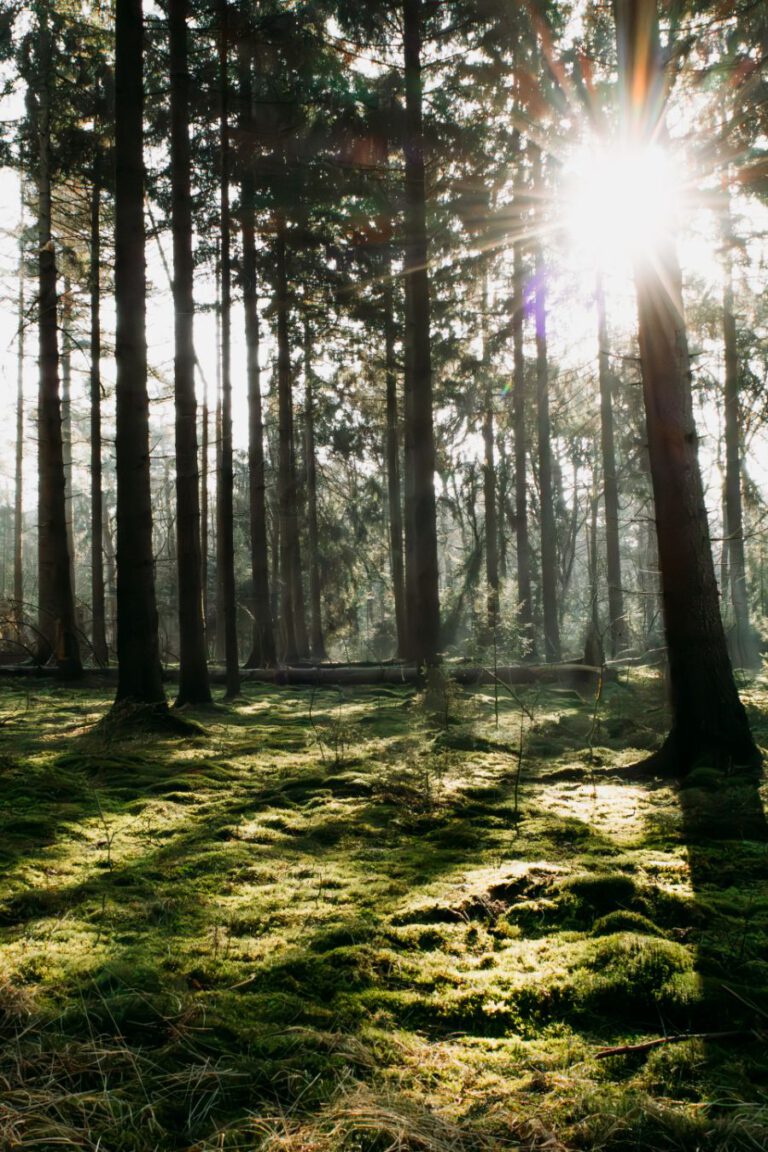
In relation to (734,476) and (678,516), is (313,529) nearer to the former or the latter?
(734,476)

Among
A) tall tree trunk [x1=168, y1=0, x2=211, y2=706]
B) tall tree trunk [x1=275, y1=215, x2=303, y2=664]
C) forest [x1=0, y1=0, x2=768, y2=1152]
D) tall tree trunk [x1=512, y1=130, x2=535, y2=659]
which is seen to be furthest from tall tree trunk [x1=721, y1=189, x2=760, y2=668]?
tall tree trunk [x1=168, y1=0, x2=211, y2=706]

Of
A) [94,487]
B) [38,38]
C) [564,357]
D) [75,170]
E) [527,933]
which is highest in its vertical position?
[38,38]

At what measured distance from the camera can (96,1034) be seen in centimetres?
229

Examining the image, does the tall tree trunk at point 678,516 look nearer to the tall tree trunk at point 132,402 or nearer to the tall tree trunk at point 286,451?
the tall tree trunk at point 132,402

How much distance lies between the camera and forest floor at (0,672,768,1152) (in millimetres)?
1902

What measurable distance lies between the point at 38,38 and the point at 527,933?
725 inches

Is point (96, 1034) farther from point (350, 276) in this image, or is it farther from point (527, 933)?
point (350, 276)

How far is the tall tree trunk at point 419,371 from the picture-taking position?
13188mm

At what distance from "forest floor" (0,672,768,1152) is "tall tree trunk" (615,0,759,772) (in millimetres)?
479

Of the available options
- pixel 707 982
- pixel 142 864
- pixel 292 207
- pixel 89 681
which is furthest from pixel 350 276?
pixel 707 982

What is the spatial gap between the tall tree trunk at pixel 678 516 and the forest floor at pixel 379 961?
0.48 m

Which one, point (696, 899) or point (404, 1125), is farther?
point (696, 899)

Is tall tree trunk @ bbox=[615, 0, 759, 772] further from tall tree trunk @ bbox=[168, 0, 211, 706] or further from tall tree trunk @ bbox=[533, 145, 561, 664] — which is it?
tall tree trunk @ bbox=[533, 145, 561, 664]

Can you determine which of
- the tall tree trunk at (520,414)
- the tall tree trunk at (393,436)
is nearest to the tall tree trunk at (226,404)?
the tall tree trunk at (393,436)
